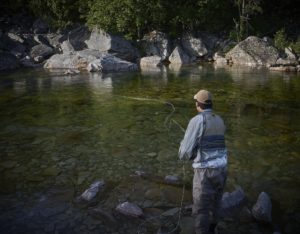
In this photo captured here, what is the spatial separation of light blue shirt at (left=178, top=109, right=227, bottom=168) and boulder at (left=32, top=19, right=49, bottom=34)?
4060 cm

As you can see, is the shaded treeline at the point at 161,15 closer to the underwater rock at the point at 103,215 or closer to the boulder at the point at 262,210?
the underwater rock at the point at 103,215

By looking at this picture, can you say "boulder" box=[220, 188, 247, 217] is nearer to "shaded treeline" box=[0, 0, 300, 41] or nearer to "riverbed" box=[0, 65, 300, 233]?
"riverbed" box=[0, 65, 300, 233]

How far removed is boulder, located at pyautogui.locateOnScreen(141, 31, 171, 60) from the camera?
129 ft

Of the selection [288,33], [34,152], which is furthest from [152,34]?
[34,152]

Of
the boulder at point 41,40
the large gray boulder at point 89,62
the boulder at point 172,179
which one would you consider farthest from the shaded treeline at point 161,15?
the boulder at point 172,179

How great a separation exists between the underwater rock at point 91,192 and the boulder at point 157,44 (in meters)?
31.2

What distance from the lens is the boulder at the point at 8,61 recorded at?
107ft

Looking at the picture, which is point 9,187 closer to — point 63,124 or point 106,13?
point 63,124

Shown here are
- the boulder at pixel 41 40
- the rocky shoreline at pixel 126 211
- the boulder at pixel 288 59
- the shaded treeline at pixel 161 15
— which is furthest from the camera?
the boulder at pixel 41 40

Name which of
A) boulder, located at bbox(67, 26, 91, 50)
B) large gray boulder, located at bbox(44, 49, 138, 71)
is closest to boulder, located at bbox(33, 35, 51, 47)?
boulder, located at bbox(67, 26, 91, 50)

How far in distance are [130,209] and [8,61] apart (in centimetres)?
2952

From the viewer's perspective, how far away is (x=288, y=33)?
42.3 metres

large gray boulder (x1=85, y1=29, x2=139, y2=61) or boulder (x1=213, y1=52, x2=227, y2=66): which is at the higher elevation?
large gray boulder (x1=85, y1=29, x2=139, y2=61)

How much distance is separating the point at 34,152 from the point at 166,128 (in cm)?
458
